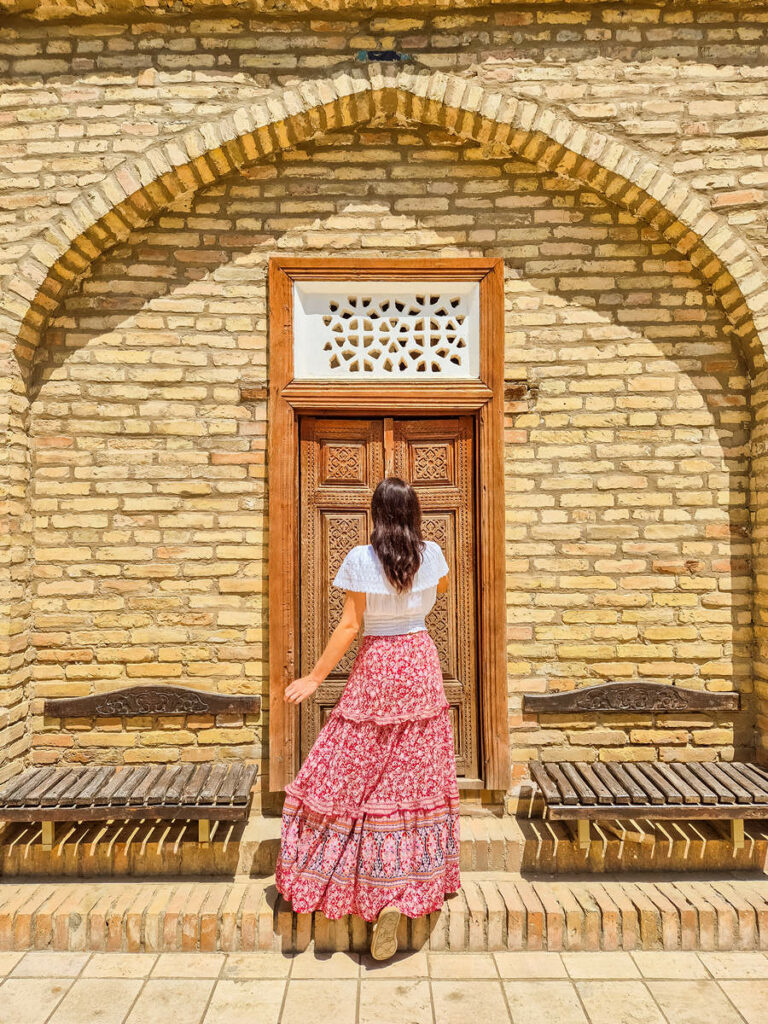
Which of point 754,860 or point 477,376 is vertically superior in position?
point 477,376

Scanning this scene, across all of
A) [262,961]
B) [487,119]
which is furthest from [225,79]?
[262,961]

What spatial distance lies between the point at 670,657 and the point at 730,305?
200 cm

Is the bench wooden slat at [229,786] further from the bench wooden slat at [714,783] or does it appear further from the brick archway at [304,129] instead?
the bench wooden slat at [714,783]

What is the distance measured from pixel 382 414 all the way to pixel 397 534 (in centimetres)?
127

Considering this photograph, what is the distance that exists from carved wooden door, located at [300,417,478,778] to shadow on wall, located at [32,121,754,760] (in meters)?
0.26

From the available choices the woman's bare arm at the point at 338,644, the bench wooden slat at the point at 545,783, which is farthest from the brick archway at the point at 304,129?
the woman's bare arm at the point at 338,644

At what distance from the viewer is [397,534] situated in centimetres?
289

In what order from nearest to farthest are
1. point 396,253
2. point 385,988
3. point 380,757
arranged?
point 385,988 → point 380,757 → point 396,253

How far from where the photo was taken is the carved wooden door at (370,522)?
155 inches

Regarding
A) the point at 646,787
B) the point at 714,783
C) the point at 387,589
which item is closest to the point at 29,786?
the point at 387,589

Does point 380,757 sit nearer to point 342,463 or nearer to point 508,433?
point 342,463

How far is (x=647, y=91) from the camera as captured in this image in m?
3.78

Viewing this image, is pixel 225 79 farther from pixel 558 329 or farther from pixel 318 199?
pixel 558 329

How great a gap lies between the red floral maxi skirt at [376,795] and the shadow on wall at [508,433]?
3.32ft
